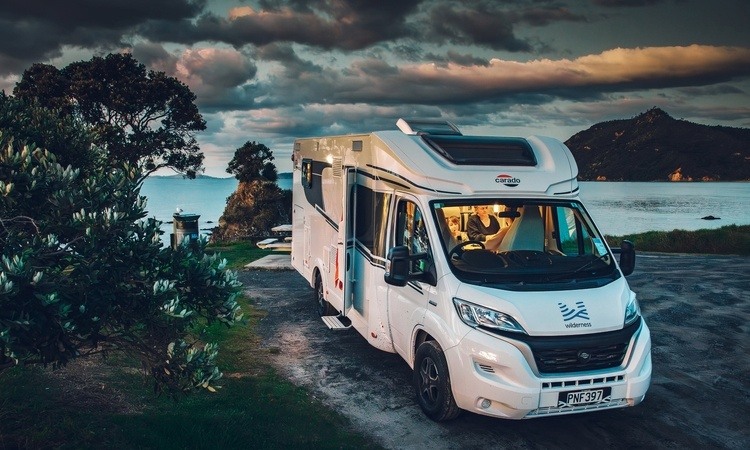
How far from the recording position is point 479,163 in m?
6.83

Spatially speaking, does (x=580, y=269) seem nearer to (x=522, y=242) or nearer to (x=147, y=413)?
(x=522, y=242)

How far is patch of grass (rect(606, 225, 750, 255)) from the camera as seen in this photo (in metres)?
24.7

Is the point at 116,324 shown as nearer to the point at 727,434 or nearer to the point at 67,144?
the point at 67,144

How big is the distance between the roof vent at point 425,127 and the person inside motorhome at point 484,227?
4.37 ft

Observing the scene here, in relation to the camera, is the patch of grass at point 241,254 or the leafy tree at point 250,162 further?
the leafy tree at point 250,162

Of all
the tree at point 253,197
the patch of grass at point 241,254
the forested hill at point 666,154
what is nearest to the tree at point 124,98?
the patch of grass at point 241,254

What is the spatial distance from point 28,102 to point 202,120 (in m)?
30.5

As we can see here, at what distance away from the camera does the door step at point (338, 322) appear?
29.1 feet

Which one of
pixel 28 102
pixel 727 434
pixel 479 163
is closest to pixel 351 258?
pixel 479 163

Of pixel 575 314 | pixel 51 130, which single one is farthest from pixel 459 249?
pixel 51 130

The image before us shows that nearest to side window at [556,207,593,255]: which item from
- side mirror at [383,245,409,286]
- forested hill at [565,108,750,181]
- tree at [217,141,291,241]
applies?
side mirror at [383,245,409,286]

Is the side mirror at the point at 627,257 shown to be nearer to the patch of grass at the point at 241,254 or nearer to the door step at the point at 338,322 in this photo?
the door step at the point at 338,322

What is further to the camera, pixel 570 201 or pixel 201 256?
pixel 570 201

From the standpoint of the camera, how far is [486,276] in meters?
6.06
